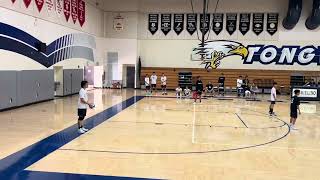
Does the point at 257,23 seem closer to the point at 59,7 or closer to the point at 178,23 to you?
the point at 178,23

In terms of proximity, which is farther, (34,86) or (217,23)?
(217,23)

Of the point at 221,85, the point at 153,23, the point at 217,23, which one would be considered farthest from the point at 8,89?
the point at 217,23

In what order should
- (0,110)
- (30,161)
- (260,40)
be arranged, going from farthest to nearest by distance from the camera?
(260,40), (0,110), (30,161)

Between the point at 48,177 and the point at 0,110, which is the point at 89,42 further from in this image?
the point at 48,177

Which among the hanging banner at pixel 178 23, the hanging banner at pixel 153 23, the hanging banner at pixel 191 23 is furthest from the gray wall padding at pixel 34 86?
the hanging banner at pixel 191 23

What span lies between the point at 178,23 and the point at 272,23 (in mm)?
7383

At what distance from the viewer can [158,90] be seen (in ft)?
97.3

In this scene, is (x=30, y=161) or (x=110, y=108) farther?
(x=110, y=108)

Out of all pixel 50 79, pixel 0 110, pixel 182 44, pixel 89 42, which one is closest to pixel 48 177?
pixel 0 110

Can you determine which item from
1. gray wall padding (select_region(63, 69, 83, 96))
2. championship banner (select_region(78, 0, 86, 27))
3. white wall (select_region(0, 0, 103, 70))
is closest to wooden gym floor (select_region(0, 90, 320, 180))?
white wall (select_region(0, 0, 103, 70))

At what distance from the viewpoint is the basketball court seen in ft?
26.5

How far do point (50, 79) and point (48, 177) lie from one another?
561 inches

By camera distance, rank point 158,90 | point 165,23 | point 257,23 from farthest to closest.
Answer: point 165,23 → point 158,90 → point 257,23

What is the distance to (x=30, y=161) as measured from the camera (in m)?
7.86
